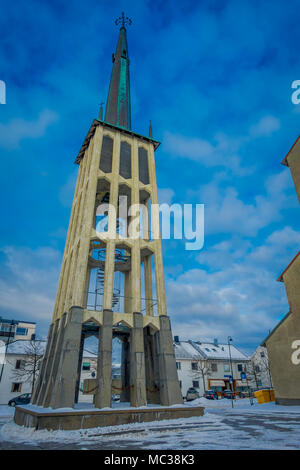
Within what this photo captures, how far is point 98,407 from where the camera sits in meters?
15.2

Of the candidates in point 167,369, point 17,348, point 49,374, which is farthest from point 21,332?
point 167,369

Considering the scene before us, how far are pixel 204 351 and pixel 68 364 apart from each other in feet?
151

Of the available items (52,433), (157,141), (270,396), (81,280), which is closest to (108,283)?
(81,280)

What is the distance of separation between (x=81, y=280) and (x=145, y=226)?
842cm

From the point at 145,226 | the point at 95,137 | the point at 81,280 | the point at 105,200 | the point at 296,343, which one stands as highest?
the point at 95,137

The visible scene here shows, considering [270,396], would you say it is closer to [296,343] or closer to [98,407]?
[296,343]

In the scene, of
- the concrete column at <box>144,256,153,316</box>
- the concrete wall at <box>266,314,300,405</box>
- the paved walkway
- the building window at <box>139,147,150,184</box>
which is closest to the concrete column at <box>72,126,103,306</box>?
the building window at <box>139,147,150,184</box>

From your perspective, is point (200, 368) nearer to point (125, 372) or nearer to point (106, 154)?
point (125, 372)

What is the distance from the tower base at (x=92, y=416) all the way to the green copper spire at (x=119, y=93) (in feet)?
83.0

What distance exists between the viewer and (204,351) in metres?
56.0

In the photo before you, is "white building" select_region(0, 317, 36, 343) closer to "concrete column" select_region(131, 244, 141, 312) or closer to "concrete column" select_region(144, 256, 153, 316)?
"concrete column" select_region(144, 256, 153, 316)

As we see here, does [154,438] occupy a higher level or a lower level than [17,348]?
lower
